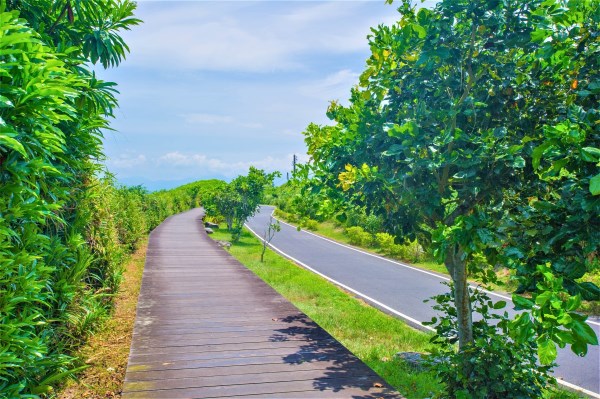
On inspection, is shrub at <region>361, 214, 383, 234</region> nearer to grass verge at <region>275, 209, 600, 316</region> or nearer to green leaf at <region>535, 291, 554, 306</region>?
grass verge at <region>275, 209, 600, 316</region>

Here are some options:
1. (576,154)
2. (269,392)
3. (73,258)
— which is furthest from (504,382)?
(73,258)

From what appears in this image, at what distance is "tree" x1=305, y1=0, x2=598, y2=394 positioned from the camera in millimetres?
3799

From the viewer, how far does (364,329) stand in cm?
860

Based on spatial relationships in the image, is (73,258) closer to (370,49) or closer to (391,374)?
(370,49)

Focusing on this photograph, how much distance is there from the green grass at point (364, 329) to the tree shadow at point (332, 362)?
2.47ft

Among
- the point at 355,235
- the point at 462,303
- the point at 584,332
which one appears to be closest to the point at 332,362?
the point at 462,303

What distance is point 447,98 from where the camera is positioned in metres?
4.59

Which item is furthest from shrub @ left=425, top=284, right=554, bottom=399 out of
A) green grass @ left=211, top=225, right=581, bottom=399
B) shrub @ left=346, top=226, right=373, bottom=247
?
shrub @ left=346, top=226, right=373, bottom=247

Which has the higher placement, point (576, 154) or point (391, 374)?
point (576, 154)

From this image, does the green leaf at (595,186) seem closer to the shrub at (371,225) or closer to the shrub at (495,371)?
the shrub at (495,371)

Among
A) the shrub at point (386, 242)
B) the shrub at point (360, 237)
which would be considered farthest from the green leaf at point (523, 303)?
the shrub at point (360, 237)

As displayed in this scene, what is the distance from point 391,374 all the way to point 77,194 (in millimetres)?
4846

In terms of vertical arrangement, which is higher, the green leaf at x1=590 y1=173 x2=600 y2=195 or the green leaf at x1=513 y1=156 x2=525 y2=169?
the green leaf at x1=513 y1=156 x2=525 y2=169

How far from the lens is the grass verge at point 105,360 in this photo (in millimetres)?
4273
